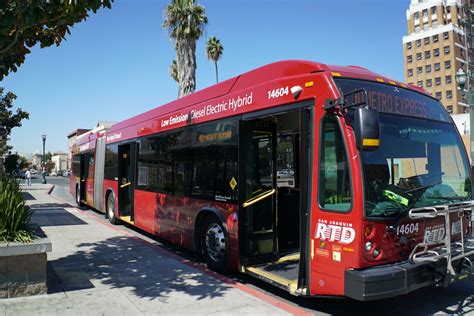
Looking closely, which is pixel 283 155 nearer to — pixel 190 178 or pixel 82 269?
pixel 190 178

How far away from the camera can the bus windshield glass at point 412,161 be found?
4.60 metres

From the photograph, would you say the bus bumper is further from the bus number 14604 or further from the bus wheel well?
the bus wheel well

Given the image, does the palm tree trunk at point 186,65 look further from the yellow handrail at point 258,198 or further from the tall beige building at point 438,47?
the tall beige building at point 438,47

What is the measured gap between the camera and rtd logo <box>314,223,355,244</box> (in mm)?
4453

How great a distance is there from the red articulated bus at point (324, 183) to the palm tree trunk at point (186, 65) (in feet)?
42.3

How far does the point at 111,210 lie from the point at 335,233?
394 inches

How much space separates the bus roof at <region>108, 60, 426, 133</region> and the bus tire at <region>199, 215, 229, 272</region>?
2.27 metres

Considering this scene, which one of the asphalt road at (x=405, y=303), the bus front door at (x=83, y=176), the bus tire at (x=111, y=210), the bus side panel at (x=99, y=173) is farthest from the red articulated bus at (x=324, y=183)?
the bus front door at (x=83, y=176)

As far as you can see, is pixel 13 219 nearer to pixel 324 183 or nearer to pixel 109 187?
pixel 324 183

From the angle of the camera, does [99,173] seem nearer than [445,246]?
No

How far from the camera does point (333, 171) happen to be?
4766mm

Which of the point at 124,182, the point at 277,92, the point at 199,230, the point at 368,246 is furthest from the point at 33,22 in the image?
the point at 124,182

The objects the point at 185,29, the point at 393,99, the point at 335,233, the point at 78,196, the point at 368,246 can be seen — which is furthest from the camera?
the point at 185,29

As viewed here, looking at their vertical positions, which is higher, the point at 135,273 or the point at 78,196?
the point at 78,196
